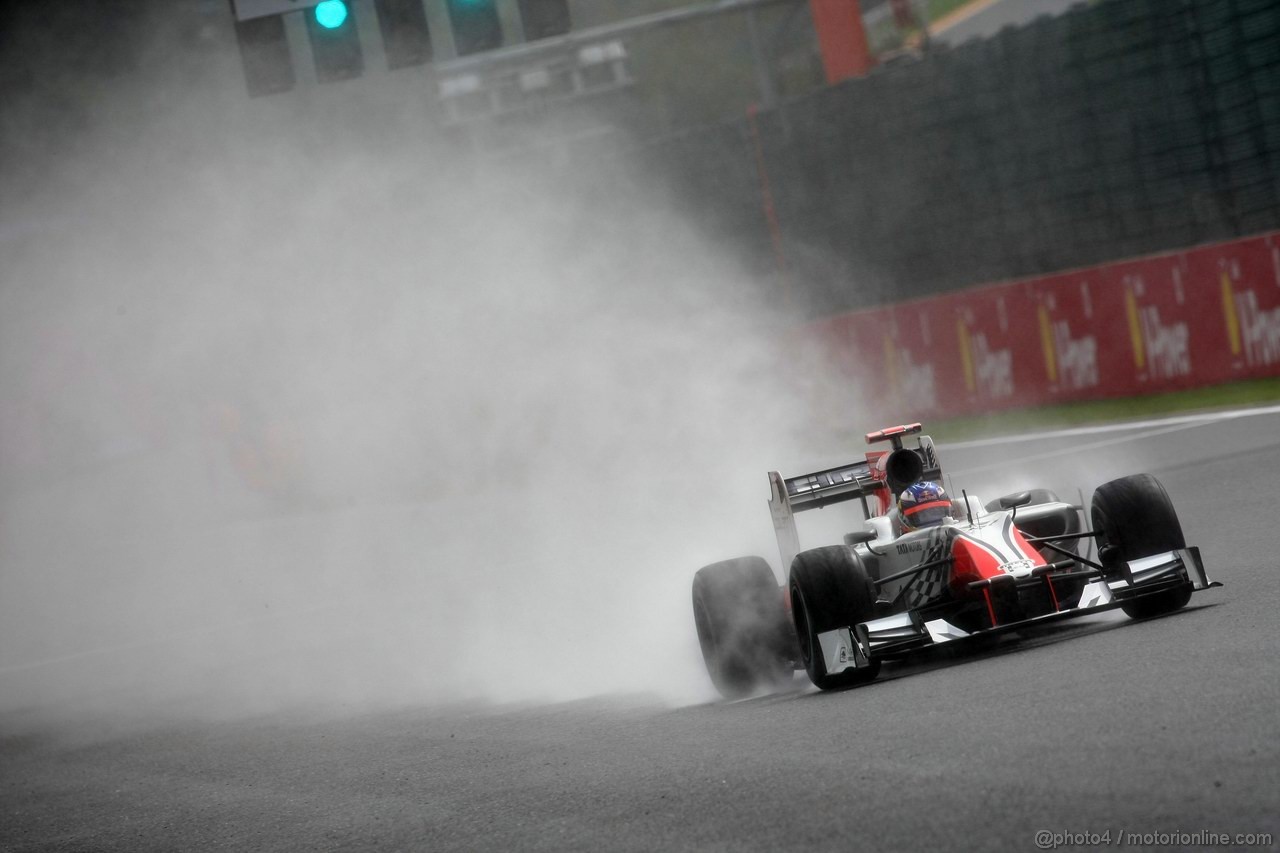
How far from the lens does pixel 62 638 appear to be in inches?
701

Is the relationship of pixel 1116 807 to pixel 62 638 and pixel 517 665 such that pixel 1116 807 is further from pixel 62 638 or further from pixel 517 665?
pixel 62 638

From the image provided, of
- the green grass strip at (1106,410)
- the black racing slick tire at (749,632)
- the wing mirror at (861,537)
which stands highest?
the wing mirror at (861,537)

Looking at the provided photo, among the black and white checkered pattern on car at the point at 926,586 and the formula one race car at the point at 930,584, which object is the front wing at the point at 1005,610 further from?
the black and white checkered pattern on car at the point at 926,586

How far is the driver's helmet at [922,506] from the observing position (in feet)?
26.1

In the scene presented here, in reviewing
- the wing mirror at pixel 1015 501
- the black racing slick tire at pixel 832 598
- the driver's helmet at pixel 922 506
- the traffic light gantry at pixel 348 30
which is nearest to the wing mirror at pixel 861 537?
the driver's helmet at pixel 922 506

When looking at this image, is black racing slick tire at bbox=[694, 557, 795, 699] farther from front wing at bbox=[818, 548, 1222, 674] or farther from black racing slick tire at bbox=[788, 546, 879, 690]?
front wing at bbox=[818, 548, 1222, 674]

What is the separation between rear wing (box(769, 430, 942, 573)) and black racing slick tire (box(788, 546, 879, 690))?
1.26 metres

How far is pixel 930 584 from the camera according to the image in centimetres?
757

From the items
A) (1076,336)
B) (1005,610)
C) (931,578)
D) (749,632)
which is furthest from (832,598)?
(1076,336)

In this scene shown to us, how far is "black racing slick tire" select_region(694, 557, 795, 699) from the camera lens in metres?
7.98

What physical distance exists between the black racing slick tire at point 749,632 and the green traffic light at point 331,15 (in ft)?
39.9

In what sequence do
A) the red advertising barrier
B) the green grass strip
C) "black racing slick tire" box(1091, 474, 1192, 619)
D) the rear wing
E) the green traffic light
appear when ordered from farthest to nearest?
the green traffic light < the red advertising barrier < the green grass strip < the rear wing < "black racing slick tire" box(1091, 474, 1192, 619)

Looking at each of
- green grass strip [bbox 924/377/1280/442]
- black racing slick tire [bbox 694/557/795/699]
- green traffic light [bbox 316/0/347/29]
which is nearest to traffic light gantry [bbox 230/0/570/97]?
green traffic light [bbox 316/0/347/29]

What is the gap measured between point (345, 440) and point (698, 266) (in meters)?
6.26
